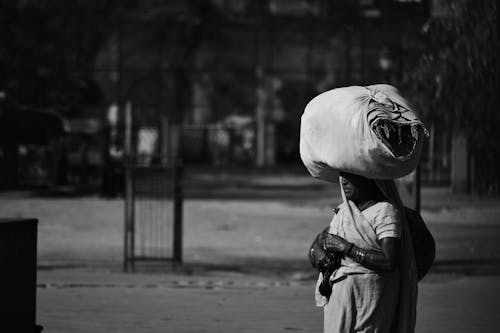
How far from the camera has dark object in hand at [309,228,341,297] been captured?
569 centimetres

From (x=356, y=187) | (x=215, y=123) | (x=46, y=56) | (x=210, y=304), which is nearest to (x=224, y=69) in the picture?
(x=215, y=123)

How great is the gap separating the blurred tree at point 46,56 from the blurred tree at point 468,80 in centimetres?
2928

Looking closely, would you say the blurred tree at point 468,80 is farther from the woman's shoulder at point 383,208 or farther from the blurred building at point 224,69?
the blurred building at point 224,69

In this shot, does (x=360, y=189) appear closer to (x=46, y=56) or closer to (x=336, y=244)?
(x=336, y=244)

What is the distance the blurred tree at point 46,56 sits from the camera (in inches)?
1876

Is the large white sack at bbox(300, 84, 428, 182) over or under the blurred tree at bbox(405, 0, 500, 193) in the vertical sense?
under

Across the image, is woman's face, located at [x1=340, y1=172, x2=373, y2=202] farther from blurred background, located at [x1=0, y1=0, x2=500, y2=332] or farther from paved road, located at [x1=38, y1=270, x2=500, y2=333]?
blurred background, located at [x1=0, y1=0, x2=500, y2=332]

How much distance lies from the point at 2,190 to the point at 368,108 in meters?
31.7

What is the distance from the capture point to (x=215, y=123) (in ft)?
220

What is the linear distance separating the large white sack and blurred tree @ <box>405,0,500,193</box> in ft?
28.0

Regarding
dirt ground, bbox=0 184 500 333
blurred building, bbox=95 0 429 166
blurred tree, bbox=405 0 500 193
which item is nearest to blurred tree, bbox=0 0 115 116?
blurred building, bbox=95 0 429 166

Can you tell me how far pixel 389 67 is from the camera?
1004 inches

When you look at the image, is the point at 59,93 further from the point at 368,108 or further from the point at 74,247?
the point at 368,108

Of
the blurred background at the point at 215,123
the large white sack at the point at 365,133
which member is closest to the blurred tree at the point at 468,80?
the blurred background at the point at 215,123
